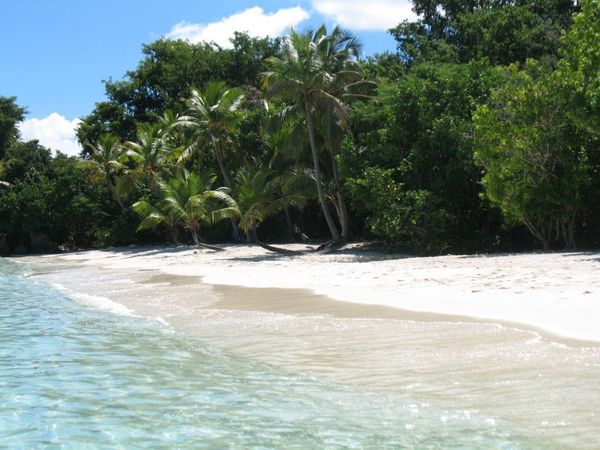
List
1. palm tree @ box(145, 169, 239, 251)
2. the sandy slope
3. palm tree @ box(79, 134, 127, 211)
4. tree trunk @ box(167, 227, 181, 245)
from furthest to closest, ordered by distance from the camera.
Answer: palm tree @ box(79, 134, 127, 211) → tree trunk @ box(167, 227, 181, 245) → palm tree @ box(145, 169, 239, 251) → the sandy slope

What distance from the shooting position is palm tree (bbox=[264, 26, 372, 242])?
23.6 m

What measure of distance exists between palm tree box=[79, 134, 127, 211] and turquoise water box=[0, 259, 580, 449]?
29703 mm

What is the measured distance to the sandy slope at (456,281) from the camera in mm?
8750

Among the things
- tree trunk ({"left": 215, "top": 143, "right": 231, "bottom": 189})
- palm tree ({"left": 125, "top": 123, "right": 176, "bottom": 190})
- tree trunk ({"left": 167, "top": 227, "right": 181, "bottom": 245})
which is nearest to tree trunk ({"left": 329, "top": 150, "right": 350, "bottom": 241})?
tree trunk ({"left": 215, "top": 143, "right": 231, "bottom": 189})

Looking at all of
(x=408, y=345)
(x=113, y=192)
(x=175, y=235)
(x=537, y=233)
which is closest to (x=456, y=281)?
(x=408, y=345)

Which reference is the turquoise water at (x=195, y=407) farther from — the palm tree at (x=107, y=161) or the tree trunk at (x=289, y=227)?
the palm tree at (x=107, y=161)

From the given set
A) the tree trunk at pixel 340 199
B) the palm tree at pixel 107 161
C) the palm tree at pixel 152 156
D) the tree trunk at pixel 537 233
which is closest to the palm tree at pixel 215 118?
the palm tree at pixel 152 156

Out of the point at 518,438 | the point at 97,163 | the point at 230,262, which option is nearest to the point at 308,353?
the point at 518,438

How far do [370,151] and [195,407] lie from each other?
18.2 metres

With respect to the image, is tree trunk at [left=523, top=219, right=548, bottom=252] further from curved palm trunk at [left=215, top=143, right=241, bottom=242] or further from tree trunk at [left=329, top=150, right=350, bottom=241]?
curved palm trunk at [left=215, top=143, right=241, bottom=242]

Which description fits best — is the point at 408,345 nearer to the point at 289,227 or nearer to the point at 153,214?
the point at 289,227

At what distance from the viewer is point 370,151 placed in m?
22.8

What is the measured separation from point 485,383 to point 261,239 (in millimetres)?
27243

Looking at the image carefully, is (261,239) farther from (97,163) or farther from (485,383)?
(485,383)
